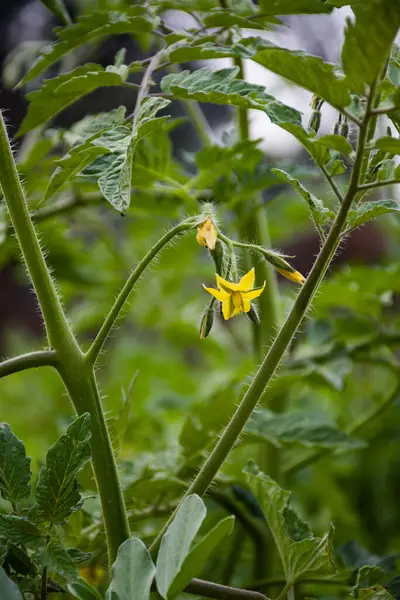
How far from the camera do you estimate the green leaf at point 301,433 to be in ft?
1.98

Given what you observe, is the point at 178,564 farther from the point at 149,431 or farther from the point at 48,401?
the point at 48,401

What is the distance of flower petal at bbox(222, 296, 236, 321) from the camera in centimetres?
40

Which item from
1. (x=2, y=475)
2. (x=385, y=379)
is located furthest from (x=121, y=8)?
(x=385, y=379)

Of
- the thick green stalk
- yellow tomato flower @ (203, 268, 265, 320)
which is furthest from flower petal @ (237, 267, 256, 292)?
the thick green stalk

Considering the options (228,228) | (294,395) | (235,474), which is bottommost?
(294,395)

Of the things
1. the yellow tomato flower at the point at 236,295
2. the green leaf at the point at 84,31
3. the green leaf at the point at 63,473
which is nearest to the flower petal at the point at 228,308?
the yellow tomato flower at the point at 236,295

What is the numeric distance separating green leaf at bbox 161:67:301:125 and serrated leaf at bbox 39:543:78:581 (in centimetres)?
26

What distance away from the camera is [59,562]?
35cm

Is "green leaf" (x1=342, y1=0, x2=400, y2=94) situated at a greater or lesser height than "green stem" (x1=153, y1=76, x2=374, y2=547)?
greater

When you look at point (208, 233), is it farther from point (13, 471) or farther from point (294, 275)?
point (13, 471)

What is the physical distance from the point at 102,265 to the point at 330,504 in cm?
51

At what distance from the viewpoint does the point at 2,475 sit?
0.37m

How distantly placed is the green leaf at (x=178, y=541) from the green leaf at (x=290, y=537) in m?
0.10

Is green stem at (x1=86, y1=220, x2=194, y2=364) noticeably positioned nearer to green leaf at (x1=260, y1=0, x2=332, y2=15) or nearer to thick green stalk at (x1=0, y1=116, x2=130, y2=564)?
thick green stalk at (x1=0, y1=116, x2=130, y2=564)
